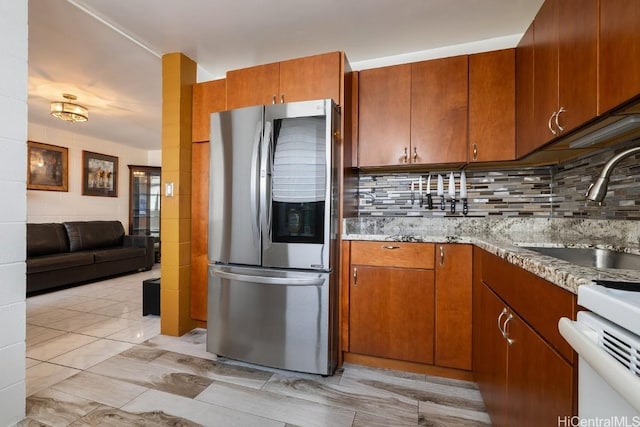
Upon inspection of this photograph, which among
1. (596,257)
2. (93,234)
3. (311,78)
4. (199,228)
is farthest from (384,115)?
(93,234)

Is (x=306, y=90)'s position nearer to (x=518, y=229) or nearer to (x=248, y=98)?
(x=248, y=98)

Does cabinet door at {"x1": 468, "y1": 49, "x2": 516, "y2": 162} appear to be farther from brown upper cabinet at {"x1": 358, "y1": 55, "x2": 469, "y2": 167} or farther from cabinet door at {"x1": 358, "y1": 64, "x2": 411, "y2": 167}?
cabinet door at {"x1": 358, "y1": 64, "x2": 411, "y2": 167}

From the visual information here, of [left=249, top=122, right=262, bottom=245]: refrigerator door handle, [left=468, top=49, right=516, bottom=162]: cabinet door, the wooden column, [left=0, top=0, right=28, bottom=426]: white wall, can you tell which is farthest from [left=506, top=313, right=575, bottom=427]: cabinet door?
the wooden column

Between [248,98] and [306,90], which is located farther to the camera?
[248,98]

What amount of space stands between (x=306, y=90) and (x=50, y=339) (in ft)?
9.56

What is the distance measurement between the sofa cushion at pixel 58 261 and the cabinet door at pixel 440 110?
4.62 meters

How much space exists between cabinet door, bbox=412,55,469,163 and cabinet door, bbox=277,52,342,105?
1.95 ft

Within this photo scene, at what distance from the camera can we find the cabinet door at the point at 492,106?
6.56ft

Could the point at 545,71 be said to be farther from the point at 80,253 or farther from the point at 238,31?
the point at 80,253

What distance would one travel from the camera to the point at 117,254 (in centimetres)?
468

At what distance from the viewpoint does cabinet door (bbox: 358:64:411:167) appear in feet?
7.16

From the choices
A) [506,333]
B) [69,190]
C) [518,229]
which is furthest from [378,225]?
[69,190]

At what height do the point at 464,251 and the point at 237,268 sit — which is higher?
the point at 464,251

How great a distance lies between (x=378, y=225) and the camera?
2457 mm
